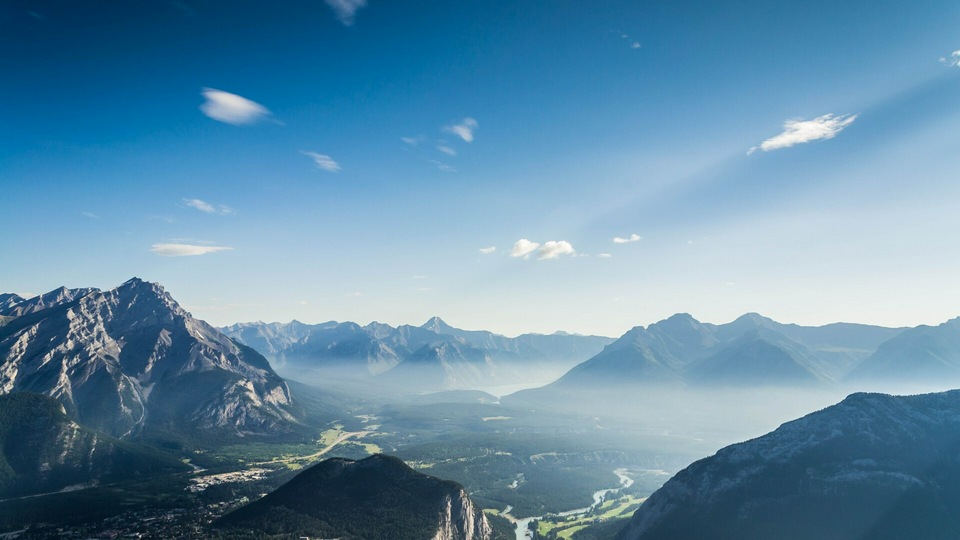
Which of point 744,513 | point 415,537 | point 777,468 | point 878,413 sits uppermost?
point 878,413

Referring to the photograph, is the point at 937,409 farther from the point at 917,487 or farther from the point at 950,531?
the point at 950,531

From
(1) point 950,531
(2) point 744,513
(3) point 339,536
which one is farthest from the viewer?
(3) point 339,536

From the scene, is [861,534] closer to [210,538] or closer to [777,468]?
[777,468]

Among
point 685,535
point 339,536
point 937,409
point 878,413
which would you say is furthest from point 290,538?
point 937,409

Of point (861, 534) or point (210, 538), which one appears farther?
point (210, 538)

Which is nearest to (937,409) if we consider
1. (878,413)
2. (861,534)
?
(878,413)

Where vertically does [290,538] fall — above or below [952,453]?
below

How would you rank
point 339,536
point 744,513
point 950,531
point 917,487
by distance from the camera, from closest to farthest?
point 950,531
point 917,487
point 744,513
point 339,536
